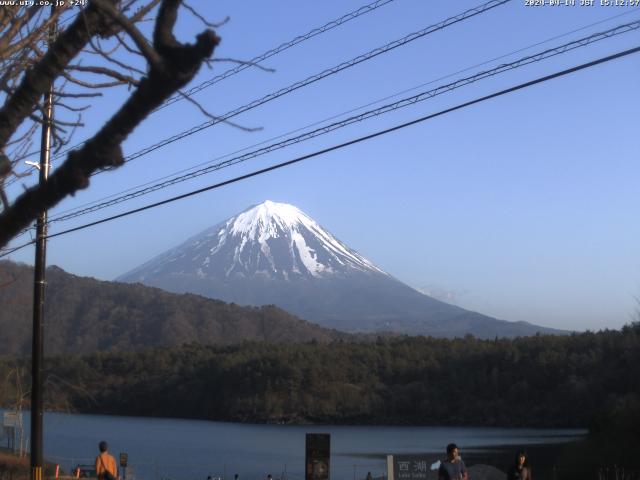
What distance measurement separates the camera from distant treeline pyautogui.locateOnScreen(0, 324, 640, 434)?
79.2 m

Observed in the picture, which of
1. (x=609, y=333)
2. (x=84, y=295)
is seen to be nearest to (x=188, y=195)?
(x=609, y=333)

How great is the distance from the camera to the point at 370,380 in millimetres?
94875

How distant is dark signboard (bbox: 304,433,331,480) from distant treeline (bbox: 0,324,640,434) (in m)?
60.3

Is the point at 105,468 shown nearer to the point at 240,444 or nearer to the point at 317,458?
the point at 317,458

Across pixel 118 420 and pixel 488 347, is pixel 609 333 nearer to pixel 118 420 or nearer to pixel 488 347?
pixel 488 347

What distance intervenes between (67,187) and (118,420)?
290ft

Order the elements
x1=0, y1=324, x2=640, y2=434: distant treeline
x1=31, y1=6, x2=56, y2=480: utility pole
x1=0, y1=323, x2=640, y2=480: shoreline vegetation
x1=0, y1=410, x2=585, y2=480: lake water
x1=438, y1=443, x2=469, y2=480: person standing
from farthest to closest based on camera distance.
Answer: x1=0, y1=324, x2=640, y2=434: distant treeline, x1=0, y1=323, x2=640, y2=480: shoreline vegetation, x1=0, y1=410, x2=585, y2=480: lake water, x1=31, y1=6, x2=56, y2=480: utility pole, x1=438, y1=443, x2=469, y2=480: person standing

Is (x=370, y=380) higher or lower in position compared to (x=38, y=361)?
lower

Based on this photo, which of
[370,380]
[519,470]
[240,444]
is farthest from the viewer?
[370,380]

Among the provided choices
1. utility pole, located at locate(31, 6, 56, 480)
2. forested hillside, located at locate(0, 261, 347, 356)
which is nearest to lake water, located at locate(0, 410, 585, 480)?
utility pole, located at locate(31, 6, 56, 480)

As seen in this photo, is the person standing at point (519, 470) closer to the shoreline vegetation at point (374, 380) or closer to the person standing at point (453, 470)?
the person standing at point (453, 470)

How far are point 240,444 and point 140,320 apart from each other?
299ft

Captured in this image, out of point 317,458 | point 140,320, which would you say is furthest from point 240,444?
point 140,320

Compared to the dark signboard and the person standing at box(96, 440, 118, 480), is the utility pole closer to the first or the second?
the person standing at box(96, 440, 118, 480)
